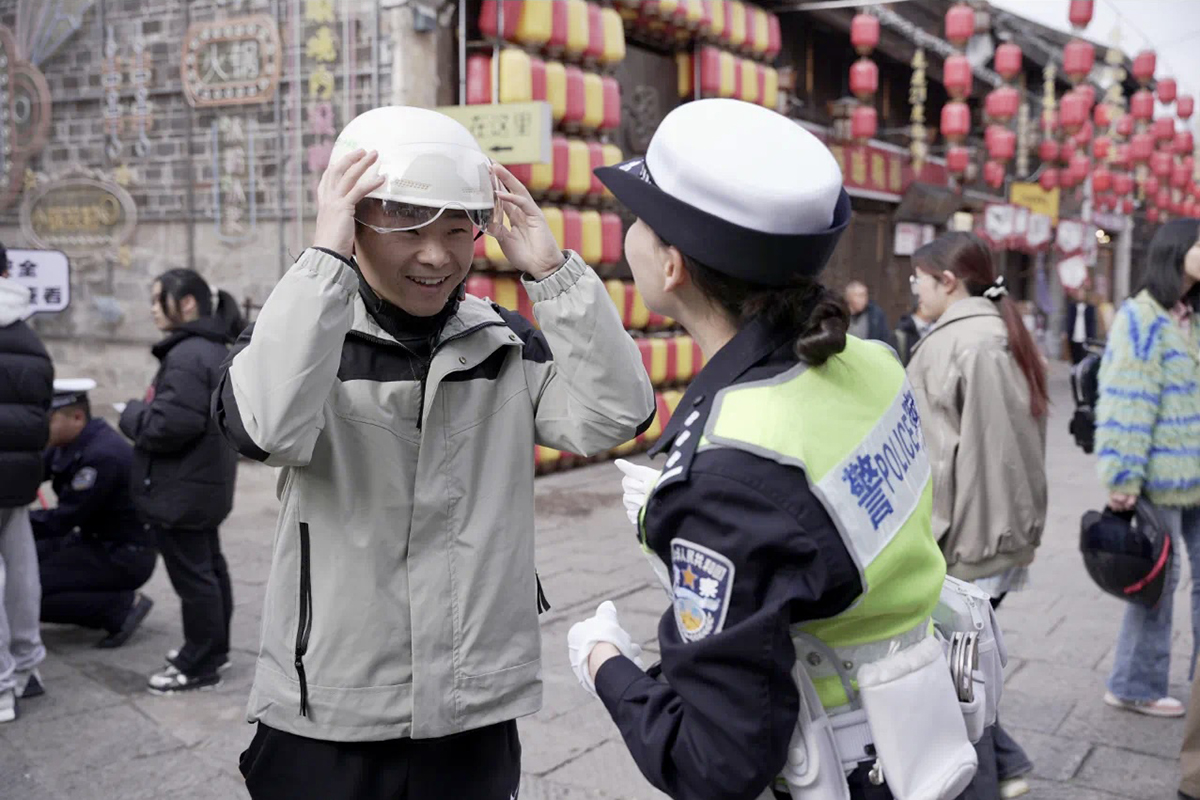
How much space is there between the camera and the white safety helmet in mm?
1897

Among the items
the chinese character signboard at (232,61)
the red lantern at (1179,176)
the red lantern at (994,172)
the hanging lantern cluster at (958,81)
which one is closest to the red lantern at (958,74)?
the hanging lantern cluster at (958,81)

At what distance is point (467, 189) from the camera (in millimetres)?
1961

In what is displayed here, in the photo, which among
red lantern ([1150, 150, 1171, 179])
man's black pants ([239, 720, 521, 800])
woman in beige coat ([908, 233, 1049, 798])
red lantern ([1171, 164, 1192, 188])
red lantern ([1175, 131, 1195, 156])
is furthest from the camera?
red lantern ([1171, 164, 1192, 188])

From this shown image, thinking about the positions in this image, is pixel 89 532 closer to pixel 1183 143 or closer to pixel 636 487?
pixel 636 487

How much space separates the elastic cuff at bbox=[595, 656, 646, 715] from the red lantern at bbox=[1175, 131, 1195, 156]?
19.3m

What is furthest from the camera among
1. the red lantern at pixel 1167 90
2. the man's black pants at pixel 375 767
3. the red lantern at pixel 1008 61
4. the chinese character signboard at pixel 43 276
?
the red lantern at pixel 1167 90

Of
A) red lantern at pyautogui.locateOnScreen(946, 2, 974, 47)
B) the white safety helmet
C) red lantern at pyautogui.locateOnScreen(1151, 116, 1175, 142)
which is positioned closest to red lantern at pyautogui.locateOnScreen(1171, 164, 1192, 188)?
red lantern at pyautogui.locateOnScreen(1151, 116, 1175, 142)

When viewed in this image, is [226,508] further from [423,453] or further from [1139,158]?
[1139,158]

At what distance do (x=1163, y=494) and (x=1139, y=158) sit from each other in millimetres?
14806

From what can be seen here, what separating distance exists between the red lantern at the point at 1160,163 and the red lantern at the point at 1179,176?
77 cm

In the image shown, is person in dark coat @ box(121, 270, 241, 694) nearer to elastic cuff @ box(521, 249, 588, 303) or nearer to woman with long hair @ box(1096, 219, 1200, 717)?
elastic cuff @ box(521, 249, 588, 303)

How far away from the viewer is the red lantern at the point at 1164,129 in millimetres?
16859

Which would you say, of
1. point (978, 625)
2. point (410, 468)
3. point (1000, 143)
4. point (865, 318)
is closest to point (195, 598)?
point (410, 468)

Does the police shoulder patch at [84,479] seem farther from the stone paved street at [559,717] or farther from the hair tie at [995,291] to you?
the hair tie at [995,291]
